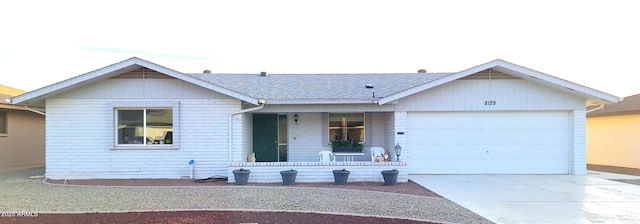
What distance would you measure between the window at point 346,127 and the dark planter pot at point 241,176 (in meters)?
4.91

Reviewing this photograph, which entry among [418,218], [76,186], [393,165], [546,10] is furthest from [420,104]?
[76,186]

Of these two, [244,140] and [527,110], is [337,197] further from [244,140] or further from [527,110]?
[527,110]

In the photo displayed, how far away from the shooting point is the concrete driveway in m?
7.71

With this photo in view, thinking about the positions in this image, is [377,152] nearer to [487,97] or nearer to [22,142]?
[487,97]

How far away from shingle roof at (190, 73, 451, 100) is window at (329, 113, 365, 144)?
1057mm

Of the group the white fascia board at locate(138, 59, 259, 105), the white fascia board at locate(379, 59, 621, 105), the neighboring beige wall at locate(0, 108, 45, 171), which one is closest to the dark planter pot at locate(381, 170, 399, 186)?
the white fascia board at locate(379, 59, 621, 105)

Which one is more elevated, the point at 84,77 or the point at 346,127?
the point at 84,77

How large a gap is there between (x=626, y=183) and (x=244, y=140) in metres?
10.5

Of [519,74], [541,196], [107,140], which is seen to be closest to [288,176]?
[107,140]

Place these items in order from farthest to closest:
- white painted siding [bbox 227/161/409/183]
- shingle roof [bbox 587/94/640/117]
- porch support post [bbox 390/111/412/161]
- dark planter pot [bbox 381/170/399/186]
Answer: shingle roof [bbox 587/94/640/117]
porch support post [bbox 390/111/412/161]
white painted siding [bbox 227/161/409/183]
dark planter pot [bbox 381/170/399/186]

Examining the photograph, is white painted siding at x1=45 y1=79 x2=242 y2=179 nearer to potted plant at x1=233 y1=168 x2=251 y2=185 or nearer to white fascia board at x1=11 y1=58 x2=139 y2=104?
white fascia board at x1=11 y1=58 x2=139 y2=104

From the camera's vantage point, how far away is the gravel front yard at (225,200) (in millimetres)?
7953

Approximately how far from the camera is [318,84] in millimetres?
16266

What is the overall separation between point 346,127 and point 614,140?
35.5 ft
